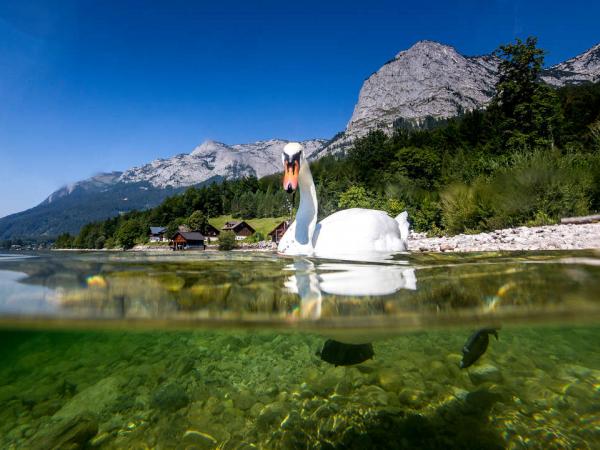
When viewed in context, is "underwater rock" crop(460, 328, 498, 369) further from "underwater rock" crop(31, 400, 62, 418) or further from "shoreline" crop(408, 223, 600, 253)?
"underwater rock" crop(31, 400, 62, 418)

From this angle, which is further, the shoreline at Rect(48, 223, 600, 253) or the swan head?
the shoreline at Rect(48, 223, 600, 253)

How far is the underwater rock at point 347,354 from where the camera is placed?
3529 millimetres

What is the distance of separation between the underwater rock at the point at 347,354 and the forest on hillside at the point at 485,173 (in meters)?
12.1

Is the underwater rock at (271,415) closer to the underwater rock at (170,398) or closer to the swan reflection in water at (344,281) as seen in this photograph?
the underwater rock at (170,398)

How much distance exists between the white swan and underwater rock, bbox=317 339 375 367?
1.87 m

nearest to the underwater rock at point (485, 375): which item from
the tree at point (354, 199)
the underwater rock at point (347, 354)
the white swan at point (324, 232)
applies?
the underwater rock at point (347, 354)

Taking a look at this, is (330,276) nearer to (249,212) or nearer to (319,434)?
(319,434)

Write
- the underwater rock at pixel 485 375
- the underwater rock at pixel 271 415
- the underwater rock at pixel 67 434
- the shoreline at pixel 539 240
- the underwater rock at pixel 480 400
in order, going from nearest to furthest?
the underwater rock at pixel 67 434 → the underwater rock at pixel 271 415 → the underwater rock at pixel 480 400 → the underwater rock at pixel 485 375 → the shoreline at pixel 539 240

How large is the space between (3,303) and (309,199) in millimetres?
4894

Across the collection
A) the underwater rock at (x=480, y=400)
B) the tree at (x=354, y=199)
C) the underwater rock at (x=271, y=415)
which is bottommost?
the underwater rock at (x=480, y=400)

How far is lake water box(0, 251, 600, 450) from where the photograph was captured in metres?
2.90

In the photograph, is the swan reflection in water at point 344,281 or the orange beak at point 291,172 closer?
the swan reflection in water at point 344,281

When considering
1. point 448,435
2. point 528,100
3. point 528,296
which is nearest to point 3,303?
point 448,435

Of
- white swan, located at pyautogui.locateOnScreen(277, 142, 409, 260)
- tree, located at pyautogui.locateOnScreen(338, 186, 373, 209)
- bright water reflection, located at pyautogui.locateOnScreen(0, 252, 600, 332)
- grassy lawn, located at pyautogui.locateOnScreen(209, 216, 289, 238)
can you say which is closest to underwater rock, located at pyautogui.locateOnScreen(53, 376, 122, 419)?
bright water reflection, located at pyautogui.locateOnScreen(0, 252, 600, 332)
